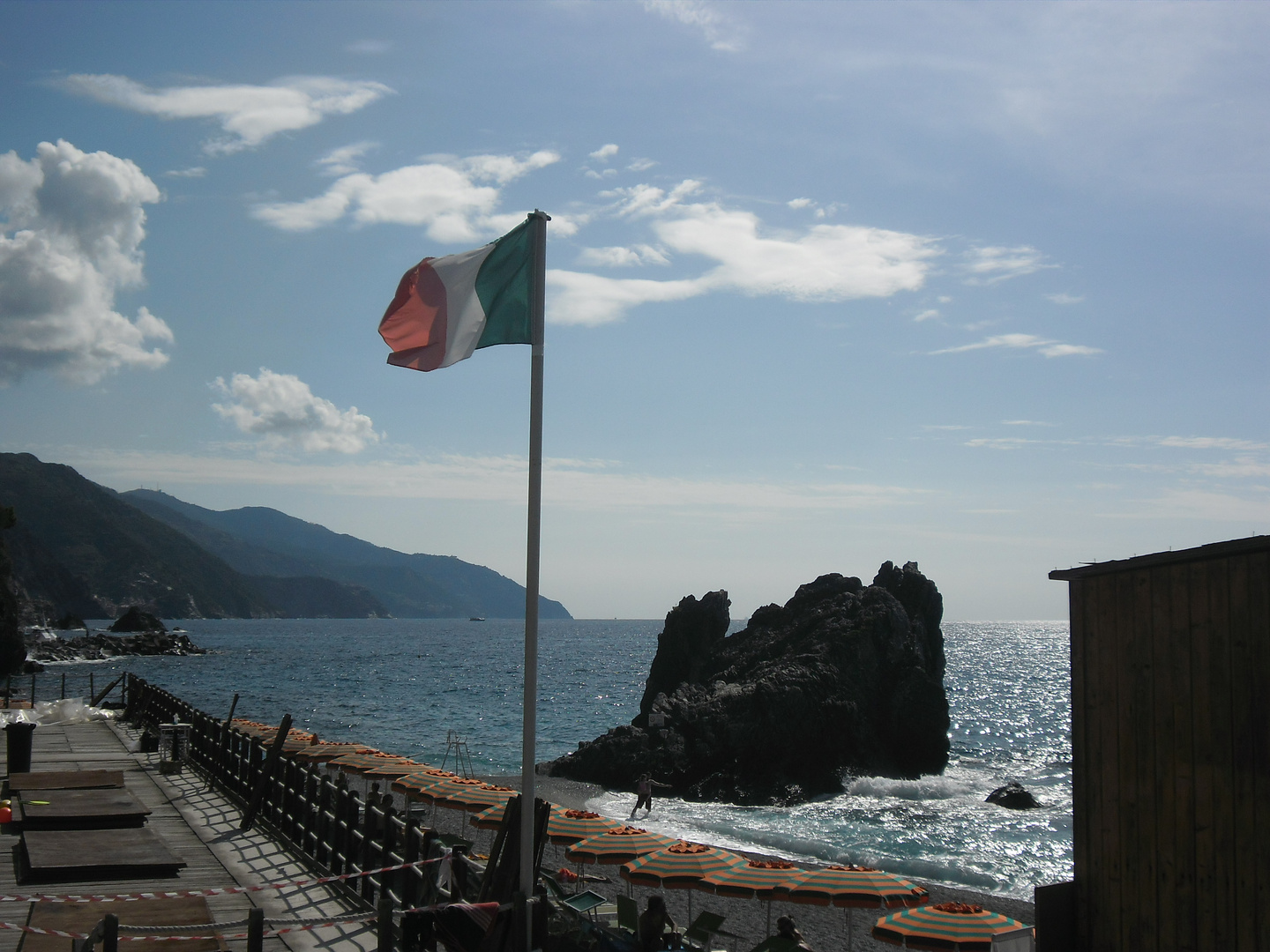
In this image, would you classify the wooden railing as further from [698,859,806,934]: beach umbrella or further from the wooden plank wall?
the wooden plank wall

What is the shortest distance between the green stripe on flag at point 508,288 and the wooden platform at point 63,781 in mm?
12330

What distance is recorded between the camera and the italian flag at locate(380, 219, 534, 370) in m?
9.52

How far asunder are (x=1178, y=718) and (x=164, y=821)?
1561 centimetres

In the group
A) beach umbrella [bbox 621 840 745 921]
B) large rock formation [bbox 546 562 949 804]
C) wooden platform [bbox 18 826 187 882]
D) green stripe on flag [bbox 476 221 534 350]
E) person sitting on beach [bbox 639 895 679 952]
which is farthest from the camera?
large rock formation [bbox 546 562 949 804]

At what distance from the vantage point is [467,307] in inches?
376

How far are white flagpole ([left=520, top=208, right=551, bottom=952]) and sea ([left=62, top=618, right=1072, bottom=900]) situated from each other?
21275 mm

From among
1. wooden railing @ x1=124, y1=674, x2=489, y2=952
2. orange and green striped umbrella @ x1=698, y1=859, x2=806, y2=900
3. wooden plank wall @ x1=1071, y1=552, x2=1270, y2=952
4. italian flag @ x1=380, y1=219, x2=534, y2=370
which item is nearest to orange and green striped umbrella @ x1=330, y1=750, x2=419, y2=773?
wooden railing @ x1=124, y1=674, x2=489, y2=952

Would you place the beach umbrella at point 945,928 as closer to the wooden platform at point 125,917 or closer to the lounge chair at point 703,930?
the lounge chair at point 703,930

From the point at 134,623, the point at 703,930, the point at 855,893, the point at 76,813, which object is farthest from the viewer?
the point at 134,623

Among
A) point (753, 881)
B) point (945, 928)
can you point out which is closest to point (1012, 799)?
point (753, 881)

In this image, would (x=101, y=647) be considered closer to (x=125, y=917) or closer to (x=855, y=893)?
(x=855, y=893)

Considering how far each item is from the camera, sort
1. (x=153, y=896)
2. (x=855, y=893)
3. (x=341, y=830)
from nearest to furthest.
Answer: (x=153, y=896) → (x=341, y=830) → (x=855, y=893)

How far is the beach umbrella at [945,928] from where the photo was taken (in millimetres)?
13359

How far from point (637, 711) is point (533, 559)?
80.6 metres
